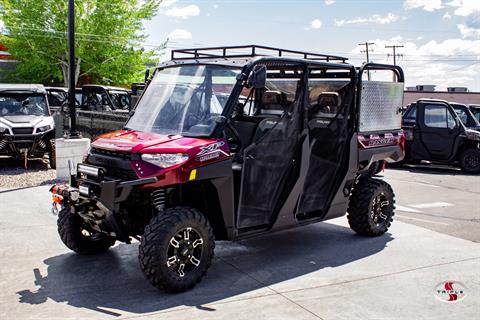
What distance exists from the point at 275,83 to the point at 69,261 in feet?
10.8

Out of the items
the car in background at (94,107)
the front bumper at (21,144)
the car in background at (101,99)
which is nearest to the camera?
the front bumper at (21,144)

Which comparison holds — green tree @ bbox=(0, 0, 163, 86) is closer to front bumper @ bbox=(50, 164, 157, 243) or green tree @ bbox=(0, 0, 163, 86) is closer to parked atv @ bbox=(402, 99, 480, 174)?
parked atv @ bbox=(402, 99, 480, 174)

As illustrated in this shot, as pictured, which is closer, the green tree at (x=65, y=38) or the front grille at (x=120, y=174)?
the front grille at (x=120, y=174)

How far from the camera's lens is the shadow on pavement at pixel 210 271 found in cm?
496

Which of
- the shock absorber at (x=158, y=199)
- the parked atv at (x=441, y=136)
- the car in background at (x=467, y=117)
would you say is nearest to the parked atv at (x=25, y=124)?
the shock absorber at (x=158, y=199)

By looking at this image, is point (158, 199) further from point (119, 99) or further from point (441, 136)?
point (119, 99)

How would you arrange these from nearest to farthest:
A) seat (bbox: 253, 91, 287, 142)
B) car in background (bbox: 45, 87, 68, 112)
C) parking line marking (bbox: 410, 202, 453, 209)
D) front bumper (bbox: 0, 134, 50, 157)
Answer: seat (bbox: 253, 91, 287, 142)
parking line marking (bbox: 410, 202, 453, 209)
front bumper (bbox: 0, 134, 50, 157)
car in background (bbox: 45, 87, 68, 112)

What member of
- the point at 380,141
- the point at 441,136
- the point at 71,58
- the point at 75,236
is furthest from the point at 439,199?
the point at 71,58

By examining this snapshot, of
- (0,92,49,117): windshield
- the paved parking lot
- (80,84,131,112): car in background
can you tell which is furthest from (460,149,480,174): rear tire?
(0,92,49,117): windshield

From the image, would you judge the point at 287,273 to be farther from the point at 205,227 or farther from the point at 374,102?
the point at 374,102

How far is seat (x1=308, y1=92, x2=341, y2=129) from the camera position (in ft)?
22.5

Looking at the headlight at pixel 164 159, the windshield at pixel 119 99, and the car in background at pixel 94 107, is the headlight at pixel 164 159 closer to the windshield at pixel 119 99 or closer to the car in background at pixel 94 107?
the car in background at pixel 94 107

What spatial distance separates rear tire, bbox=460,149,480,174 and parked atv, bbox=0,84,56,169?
10.8m

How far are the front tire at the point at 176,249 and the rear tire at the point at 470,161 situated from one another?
11890mm
